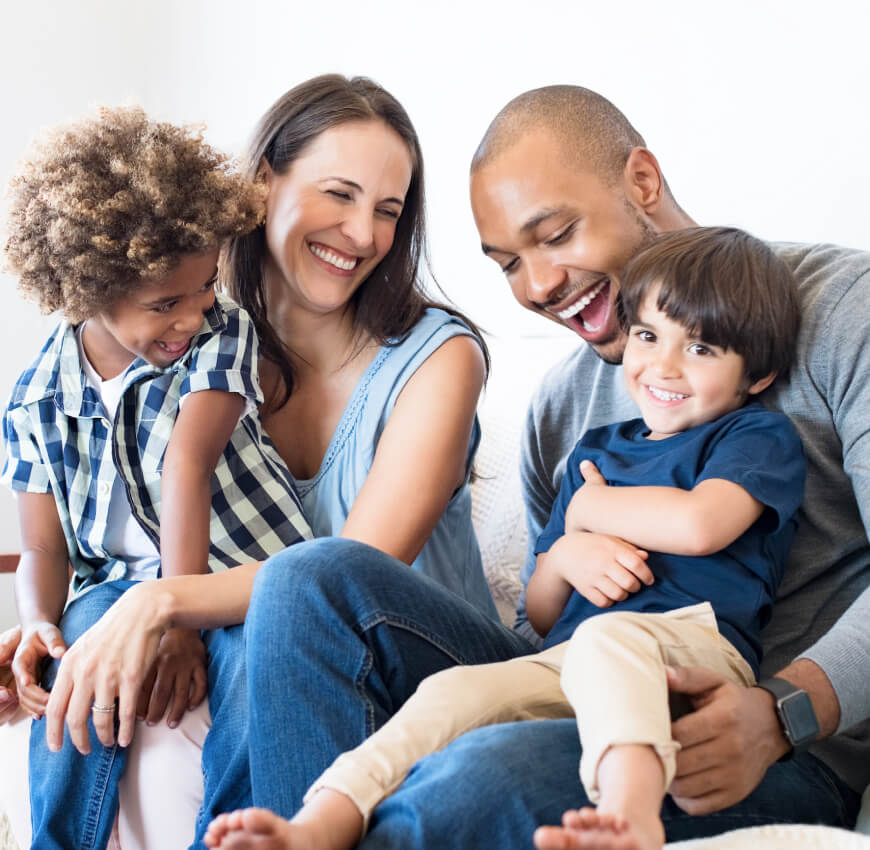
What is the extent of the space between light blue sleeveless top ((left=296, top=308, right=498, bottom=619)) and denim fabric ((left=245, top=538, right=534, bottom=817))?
455mm

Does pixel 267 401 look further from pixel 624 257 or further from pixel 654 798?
pixel 654 798

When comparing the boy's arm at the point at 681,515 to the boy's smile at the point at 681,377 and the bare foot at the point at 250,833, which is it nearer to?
the boy's smile at the point at 681,377

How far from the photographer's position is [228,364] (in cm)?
140

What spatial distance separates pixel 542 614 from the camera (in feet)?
4.03

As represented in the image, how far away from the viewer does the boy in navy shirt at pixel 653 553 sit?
0.80 metres

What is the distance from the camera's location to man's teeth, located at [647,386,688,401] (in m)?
1.15

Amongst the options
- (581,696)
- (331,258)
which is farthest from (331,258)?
(581,696)

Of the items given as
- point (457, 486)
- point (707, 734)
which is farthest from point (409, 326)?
point (707, 734)

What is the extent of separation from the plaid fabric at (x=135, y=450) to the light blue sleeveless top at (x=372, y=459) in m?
0.06

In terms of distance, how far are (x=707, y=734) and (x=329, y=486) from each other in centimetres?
83

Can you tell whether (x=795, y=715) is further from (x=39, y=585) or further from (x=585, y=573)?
(x=39, y=585)

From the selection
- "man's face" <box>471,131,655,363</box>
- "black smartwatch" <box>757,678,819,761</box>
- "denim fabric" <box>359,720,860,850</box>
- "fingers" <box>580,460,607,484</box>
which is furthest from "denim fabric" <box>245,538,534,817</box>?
"man's face" <box>471,131,655,363</box>

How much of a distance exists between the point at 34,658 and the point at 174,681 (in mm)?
217

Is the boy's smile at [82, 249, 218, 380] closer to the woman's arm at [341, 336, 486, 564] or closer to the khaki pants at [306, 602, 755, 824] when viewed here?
the woman's arm at [341, 336, 486, 564]
